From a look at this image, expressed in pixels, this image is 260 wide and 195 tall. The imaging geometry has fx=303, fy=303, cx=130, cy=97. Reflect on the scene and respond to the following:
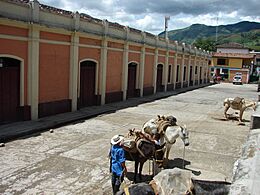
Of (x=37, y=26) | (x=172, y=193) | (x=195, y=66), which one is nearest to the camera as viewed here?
(x=172, y=193)

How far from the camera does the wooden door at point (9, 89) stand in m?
11.5

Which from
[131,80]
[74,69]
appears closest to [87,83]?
Result: [74,69]

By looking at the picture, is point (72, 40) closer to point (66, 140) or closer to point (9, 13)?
point (9, 13)

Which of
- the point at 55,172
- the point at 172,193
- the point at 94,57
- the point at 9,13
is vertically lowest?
the point at 55,172

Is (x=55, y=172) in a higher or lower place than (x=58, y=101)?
lower

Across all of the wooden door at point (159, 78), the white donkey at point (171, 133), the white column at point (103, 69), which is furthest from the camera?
the wooden door at point (159, 78)

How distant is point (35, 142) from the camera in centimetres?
979

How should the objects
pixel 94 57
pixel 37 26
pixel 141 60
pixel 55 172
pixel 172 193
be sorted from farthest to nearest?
pixel 141 60 < pixel 94 57 < pixel 37 26 < pixel 55 172 < pixel 172 193

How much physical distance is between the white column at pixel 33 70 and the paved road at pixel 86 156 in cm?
168

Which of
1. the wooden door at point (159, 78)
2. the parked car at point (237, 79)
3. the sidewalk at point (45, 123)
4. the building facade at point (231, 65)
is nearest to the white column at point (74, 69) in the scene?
the sidewalk at point (45, 123)

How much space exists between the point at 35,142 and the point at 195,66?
32.1 metres

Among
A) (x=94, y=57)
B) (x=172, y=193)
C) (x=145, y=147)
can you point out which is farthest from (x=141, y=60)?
(x=172, y=193)

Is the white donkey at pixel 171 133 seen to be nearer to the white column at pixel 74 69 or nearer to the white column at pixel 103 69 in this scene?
the white column at pixel 74 69

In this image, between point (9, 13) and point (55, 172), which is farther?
point (9, 13)
